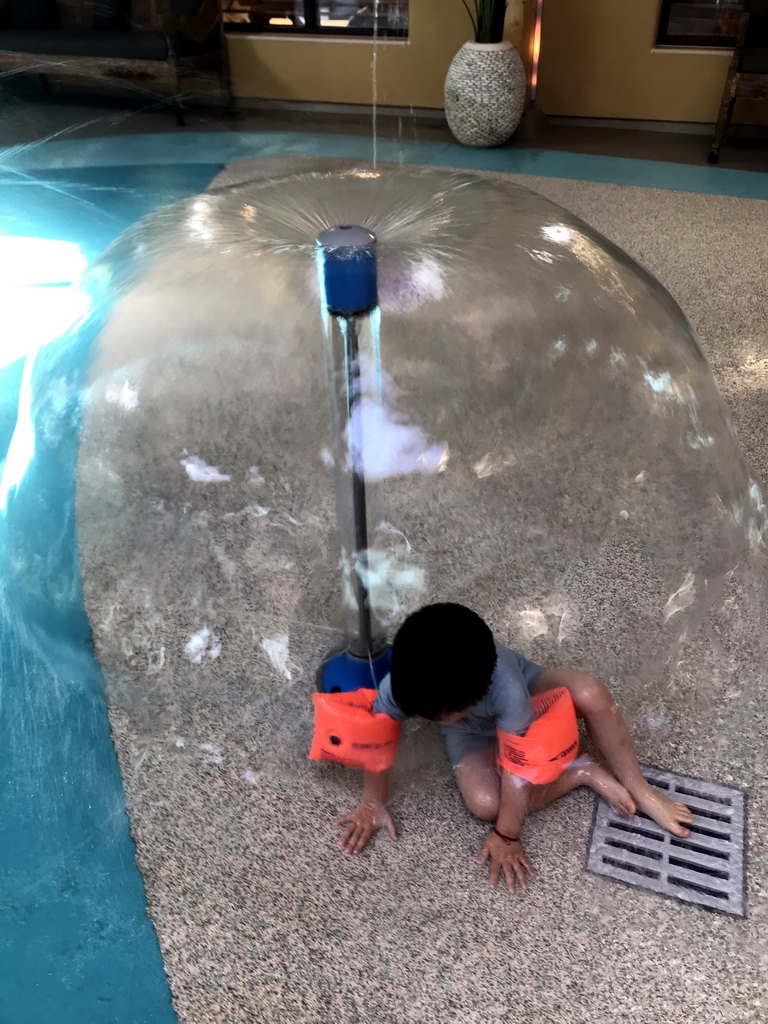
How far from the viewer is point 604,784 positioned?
1159 mm

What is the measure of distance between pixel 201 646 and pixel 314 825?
318 millimetres

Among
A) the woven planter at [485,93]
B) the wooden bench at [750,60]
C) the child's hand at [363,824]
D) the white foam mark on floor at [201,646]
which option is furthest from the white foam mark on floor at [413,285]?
the wooden bench at [750,60]

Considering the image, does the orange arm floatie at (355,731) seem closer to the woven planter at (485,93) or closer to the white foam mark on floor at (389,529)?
the white foam mark on floor at (389,529)

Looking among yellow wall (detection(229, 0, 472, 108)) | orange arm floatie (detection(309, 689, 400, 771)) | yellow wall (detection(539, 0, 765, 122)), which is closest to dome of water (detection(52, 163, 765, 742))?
orange arm floatie (detection(309, 689, 400, 771))

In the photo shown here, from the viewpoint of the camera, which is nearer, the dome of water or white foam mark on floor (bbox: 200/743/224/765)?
the dome of water

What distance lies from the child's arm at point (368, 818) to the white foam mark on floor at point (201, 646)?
12.0 inches

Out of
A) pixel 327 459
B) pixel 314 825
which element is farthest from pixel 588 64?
pixel 314 825

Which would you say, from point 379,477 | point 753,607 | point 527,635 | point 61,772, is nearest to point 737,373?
point 753,607

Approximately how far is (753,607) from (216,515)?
951 millimetres

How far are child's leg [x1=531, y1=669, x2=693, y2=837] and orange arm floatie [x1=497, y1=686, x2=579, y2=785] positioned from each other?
0.04 meters

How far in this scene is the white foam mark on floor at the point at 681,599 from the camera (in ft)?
4.49

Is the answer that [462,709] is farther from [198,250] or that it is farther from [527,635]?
[198,250]

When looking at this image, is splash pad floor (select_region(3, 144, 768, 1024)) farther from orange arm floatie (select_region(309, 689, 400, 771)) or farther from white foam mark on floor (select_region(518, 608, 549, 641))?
white foam mark on floor (select_region(518, 608, 549, 641))

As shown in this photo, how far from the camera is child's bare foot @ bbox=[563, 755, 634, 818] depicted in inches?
44.9
